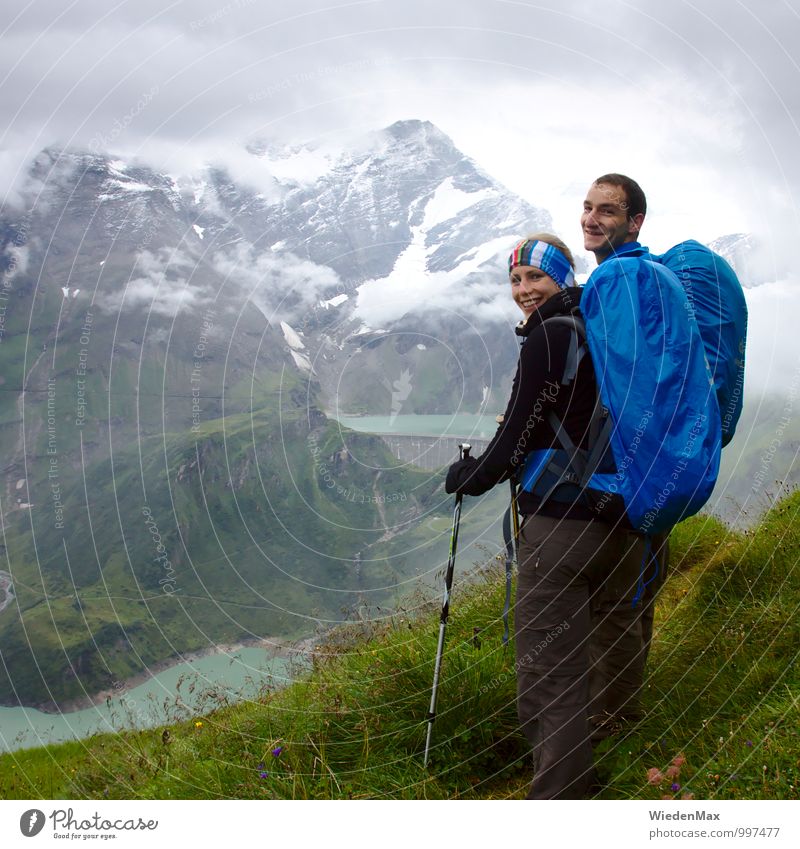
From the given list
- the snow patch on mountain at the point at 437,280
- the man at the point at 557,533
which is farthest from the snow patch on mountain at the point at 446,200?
the man at the point at 557,533

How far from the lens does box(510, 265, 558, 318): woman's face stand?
12.5 ft

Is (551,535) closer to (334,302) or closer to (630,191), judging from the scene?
(630,191)

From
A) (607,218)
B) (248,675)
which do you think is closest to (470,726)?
(248,675)

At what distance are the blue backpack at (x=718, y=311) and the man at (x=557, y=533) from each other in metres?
0.35

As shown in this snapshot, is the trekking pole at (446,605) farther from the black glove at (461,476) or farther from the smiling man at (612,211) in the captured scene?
the smiling man at (612,211)

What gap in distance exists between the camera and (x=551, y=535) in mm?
3680

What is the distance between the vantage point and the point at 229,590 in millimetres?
47219

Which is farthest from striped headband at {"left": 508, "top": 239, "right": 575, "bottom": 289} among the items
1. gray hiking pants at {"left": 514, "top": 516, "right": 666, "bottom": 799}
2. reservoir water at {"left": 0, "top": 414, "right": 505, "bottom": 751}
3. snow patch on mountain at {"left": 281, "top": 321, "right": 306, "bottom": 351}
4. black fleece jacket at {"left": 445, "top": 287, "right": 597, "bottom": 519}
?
snow patch on mountain at {"left": 281, "top": 321, "right": 306, "bottom": 351}

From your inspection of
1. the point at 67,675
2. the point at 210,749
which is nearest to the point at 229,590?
the point at 67,675

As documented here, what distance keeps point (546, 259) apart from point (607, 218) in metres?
0.54

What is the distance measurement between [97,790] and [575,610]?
413 centimetres

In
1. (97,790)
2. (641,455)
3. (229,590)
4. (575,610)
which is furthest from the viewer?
(229,590)

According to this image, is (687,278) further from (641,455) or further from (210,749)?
(210,749)

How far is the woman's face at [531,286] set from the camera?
3824mm
